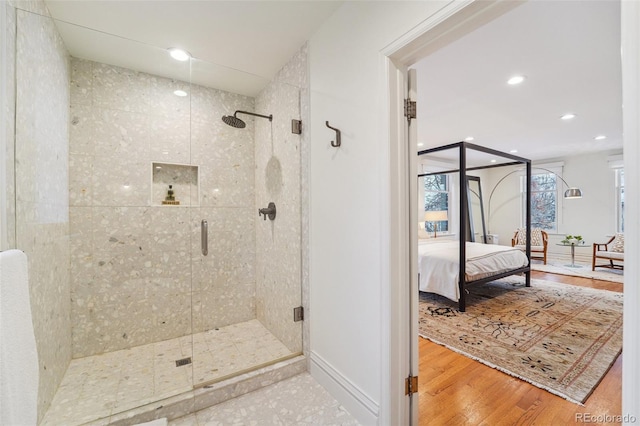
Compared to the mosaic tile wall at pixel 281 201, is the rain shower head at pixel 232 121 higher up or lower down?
higher up

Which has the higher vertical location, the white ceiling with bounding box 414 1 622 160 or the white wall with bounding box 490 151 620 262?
the white ceiling with bounding box 414 1 622 160

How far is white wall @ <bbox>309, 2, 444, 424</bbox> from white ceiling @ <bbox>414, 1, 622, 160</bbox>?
881mm

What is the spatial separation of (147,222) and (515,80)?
12.6 ft

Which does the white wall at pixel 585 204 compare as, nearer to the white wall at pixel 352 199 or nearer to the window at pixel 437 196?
the window at pixel 437 196

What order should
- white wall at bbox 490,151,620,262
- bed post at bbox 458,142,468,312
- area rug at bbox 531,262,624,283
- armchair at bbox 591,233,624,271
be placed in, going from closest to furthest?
bed post at bbox 458,142,468,312
area rug at bbox 531,262,624,283
armchair at bbox 591,233,624,271
white wall at bbox 490,151,620,262

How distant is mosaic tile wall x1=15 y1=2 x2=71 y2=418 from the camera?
136 cm

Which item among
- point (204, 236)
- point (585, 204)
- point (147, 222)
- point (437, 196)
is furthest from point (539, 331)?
point (585, 204)

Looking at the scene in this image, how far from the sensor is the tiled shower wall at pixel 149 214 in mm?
2102

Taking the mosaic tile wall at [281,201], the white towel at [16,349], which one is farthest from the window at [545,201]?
the white towel at [16,349]

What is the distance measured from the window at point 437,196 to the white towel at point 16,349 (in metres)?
3.89

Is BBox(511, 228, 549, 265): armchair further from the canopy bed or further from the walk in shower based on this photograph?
the walk in shower

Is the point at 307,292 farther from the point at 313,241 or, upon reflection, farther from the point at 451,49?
the point at 451,49

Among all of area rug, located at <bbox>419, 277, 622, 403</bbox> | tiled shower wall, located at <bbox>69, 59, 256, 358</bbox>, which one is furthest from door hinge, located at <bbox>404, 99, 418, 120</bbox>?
area rug, located at <bbox>419, 277, 622, 403</bbox>

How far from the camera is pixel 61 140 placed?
185cm
